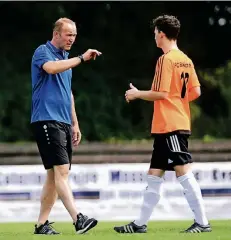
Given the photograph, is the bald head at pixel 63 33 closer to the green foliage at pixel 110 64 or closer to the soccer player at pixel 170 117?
the soccer player at pixel 170 117

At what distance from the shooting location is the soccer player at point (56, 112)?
730 cm

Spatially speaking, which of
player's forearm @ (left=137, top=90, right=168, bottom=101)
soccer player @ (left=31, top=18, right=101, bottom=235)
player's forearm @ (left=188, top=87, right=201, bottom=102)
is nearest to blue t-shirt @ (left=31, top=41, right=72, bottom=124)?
soccer player @ (left=31, top=18, right=101, bottom=235)

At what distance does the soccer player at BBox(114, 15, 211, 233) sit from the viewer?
7262 millimetres

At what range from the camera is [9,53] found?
18203mm

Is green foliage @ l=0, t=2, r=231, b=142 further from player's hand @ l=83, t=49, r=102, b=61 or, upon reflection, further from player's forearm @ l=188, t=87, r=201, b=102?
player's hand @ l=83, t=49, r=102, b=61

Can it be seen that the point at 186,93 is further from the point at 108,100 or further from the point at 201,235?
the point at 108,100

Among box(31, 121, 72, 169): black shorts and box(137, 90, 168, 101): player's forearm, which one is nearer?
box(137, 90, 168, 101): player's forearm

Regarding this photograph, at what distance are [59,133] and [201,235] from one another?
1.35 m

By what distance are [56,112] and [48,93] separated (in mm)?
161

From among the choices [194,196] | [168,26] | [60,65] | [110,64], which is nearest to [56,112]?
[60,65]

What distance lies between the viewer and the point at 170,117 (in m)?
7.30

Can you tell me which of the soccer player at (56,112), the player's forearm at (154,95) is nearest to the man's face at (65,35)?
the soccer player at (56,112)

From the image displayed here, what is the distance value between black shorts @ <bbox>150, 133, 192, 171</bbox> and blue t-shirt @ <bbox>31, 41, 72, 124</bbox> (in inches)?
29.6

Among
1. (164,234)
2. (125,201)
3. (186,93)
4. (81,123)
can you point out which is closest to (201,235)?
(164,234)
